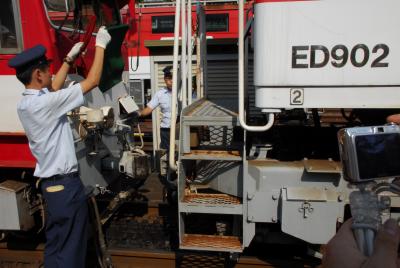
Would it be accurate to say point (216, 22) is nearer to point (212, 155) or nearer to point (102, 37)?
point (102, 37)

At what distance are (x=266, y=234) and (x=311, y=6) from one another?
175 centimetres

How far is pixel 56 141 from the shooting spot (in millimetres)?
2721

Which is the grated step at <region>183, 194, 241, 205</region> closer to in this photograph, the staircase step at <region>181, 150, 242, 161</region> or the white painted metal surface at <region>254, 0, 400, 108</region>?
the staircase step at <region>181, 150, 242, 161</region>

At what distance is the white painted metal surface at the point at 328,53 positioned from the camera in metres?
2.34

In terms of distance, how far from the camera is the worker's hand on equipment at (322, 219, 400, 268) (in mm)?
1050

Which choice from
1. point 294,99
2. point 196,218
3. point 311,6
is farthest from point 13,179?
point 311,6

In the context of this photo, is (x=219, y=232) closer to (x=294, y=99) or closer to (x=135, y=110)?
(x=294, y=99)

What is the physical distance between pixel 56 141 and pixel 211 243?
1.36 metres

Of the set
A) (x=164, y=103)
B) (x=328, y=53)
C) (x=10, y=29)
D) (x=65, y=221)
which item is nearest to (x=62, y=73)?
(x=10, y=29)

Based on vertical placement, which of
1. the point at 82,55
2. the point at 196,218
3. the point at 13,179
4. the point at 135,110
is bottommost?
the point at 196,218

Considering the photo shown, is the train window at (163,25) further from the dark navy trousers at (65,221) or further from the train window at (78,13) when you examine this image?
the dark navy trousers at (65,221)

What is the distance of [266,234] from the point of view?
3.05 m

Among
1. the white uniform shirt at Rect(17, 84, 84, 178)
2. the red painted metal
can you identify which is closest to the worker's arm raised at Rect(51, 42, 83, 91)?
the white uniform shirt at Rect(17, 84, 84, 178)

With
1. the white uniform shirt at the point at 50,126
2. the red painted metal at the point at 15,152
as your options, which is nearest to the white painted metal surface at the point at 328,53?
the white uniform shirt at the point at 50,126
